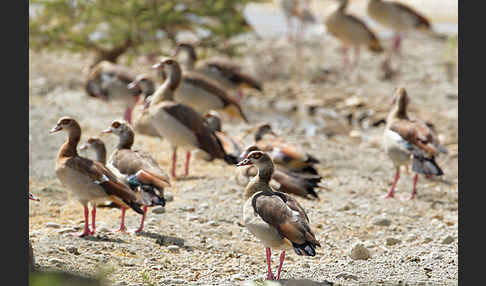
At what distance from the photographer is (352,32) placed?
1627 centimetres

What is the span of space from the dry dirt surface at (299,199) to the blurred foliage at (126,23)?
0.75 meters

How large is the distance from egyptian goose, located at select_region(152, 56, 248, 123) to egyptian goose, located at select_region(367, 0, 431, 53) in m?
6.08

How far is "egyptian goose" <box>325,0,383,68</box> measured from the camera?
53.3ft

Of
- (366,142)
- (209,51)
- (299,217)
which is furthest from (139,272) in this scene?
(209,51)

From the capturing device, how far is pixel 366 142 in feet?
40.0

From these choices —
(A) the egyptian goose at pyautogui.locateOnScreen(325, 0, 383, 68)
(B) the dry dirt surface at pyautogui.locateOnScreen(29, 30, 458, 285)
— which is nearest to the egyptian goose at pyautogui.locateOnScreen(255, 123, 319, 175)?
(B) the dry dirt surface at pyautogui.locateOnScreen(29, 30, 458, 285)

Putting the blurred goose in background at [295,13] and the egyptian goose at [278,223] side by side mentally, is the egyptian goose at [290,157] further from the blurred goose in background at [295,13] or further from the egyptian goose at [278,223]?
the blurred goose in background at [295,13]

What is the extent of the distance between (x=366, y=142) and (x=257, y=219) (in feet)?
20.8

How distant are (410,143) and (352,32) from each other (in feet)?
24.3

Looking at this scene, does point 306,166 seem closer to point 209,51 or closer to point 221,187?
point 221,187

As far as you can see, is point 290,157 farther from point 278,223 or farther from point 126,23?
point 126,23

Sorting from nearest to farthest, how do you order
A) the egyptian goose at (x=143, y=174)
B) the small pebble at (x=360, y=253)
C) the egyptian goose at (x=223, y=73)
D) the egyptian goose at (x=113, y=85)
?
1. the small pebble at (x=360, y=253)
2. the egyptian goose at (x=143, y=174)
3. the egyptian goose at (x=113, y=85)
4. the egyptian goose at (x=223, y=73)

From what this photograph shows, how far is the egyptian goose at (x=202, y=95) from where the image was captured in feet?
37.2

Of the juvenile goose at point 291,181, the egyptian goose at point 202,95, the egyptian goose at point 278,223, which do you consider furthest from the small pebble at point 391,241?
the egyptian goose at point 202,95
